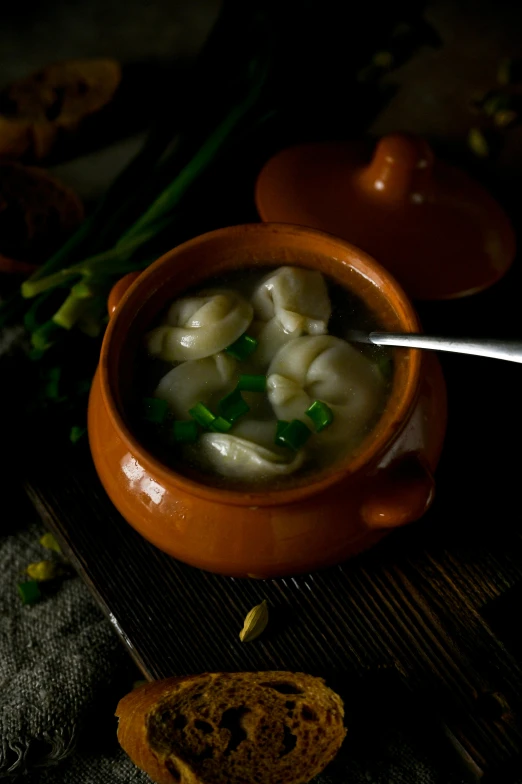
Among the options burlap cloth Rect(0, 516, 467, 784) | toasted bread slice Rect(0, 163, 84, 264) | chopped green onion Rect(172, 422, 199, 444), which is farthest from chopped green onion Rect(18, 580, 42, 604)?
toasted bread slice Rect(0, 163, 84, 264)

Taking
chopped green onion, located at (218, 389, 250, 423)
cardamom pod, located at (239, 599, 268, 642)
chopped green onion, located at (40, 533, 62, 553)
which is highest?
chopped green onion, located at (218, 389, 250, 423)

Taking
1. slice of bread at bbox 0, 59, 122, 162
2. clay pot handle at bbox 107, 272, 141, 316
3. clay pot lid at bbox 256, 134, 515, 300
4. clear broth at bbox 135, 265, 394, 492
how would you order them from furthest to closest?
slice of bread at bbox 0, 59, 122, 162
clay pot lid at bbox 256, 134, 515, 300
clay pot handle at bbox 107, 272, 141, 316
clear broth at bbox 135, 265, 394, 492

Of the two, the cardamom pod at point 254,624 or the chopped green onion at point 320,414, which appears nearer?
the chopped green onion at point 320,414

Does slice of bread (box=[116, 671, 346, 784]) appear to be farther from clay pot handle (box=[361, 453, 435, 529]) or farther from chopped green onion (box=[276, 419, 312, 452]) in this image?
chopped green onion (box=[276, 419, 312, 452])

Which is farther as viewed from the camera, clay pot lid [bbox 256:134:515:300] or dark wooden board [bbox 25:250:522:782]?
clay pot lid [bbox 256:134:515:300]

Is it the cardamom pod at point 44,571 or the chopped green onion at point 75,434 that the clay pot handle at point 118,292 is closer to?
the chopped green onion at point 75,434

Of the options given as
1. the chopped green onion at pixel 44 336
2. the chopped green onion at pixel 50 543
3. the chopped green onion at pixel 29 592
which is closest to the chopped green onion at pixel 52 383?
the chopped green onion at pixel 44 336

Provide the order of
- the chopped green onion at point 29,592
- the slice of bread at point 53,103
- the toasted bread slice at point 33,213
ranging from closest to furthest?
the chopped green onion at point 29,592 < the toasted bread slice at point 33,213 < the slice of bread at point 53,103
